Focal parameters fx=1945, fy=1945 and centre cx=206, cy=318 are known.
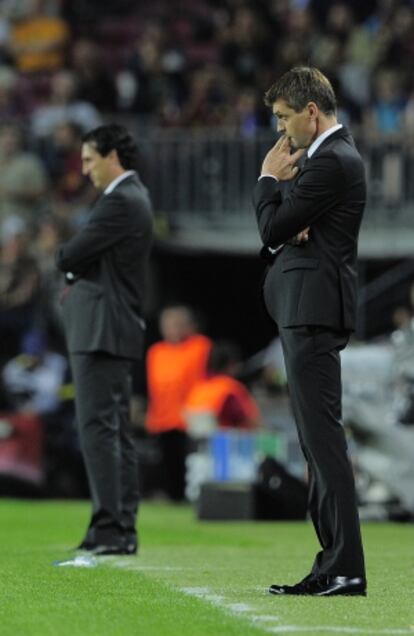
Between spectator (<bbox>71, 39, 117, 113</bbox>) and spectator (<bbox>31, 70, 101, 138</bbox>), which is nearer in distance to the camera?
spectator (<bbox>31, 70, 101, 138</bbox>)

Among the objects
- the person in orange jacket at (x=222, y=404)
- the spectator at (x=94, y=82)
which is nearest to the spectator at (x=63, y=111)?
the spectator at (x=94, y=82)

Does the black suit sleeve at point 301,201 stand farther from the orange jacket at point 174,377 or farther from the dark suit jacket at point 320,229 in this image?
the orange jacket at point 174,377

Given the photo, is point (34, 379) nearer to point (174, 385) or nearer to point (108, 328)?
point (174, 385)

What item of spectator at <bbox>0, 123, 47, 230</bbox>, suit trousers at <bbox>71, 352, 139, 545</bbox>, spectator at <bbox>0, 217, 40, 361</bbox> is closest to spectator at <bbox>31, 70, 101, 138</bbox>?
spectator at <bbox>0, 123, 47, 230</bbox>

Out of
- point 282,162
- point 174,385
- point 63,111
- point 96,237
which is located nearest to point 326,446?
point 282,162

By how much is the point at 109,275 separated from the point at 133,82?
12.3 meters

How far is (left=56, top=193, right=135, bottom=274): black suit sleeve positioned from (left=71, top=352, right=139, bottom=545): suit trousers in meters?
0.48

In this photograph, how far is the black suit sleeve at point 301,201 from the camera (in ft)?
24.5

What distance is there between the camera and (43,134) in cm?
2130

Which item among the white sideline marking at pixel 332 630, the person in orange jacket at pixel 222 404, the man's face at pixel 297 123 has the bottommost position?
the person in orange jacket at pixel 222 404

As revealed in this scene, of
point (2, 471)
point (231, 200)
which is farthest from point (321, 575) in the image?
point (231, 200)

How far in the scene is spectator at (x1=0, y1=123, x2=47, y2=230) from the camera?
20.5 metres

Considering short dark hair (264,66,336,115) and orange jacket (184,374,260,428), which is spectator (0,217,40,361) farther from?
short dark hair (264,66,336,115)

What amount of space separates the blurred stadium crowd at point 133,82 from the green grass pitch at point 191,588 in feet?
22.4
